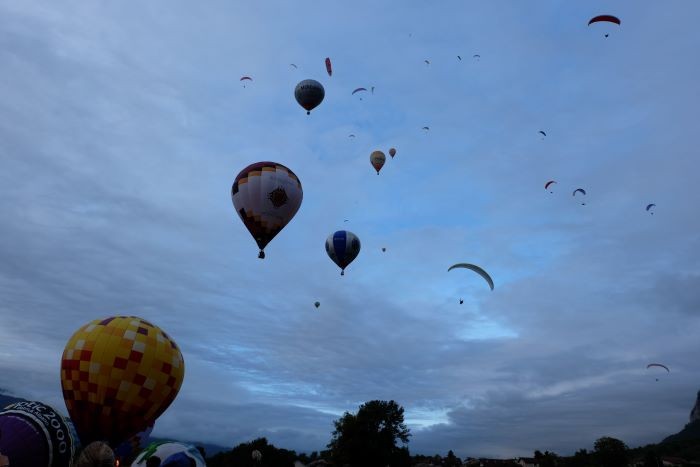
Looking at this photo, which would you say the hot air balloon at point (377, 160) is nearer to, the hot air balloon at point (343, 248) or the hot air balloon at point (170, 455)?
the hot air balloon at point (343, 248)

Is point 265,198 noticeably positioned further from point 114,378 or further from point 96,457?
point 96,457

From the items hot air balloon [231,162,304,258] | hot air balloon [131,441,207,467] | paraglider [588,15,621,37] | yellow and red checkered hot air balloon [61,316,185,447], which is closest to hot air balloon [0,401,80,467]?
yellow and red checkered hot air balloon [61,316,185,447]

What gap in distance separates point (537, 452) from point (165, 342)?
480 feet

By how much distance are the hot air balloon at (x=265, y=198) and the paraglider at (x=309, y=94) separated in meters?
10.5

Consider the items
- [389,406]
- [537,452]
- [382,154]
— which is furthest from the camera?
[537,452]

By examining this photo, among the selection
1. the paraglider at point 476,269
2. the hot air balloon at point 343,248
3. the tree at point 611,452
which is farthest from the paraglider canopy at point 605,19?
the tree at point 611,452

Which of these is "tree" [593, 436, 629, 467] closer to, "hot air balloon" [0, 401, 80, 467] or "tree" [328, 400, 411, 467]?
"tree" [328, 400, 411, 467]

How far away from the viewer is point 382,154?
156 feet

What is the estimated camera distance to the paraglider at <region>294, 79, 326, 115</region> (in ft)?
123

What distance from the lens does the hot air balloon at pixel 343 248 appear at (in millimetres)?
39625

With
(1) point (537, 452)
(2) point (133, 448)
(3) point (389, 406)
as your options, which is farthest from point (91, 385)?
(1) point (537, 452)

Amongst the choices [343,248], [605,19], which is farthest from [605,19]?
[343,248]

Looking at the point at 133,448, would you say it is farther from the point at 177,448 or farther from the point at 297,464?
the point at 297,464

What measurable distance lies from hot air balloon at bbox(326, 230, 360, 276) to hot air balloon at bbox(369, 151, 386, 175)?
921 cm
